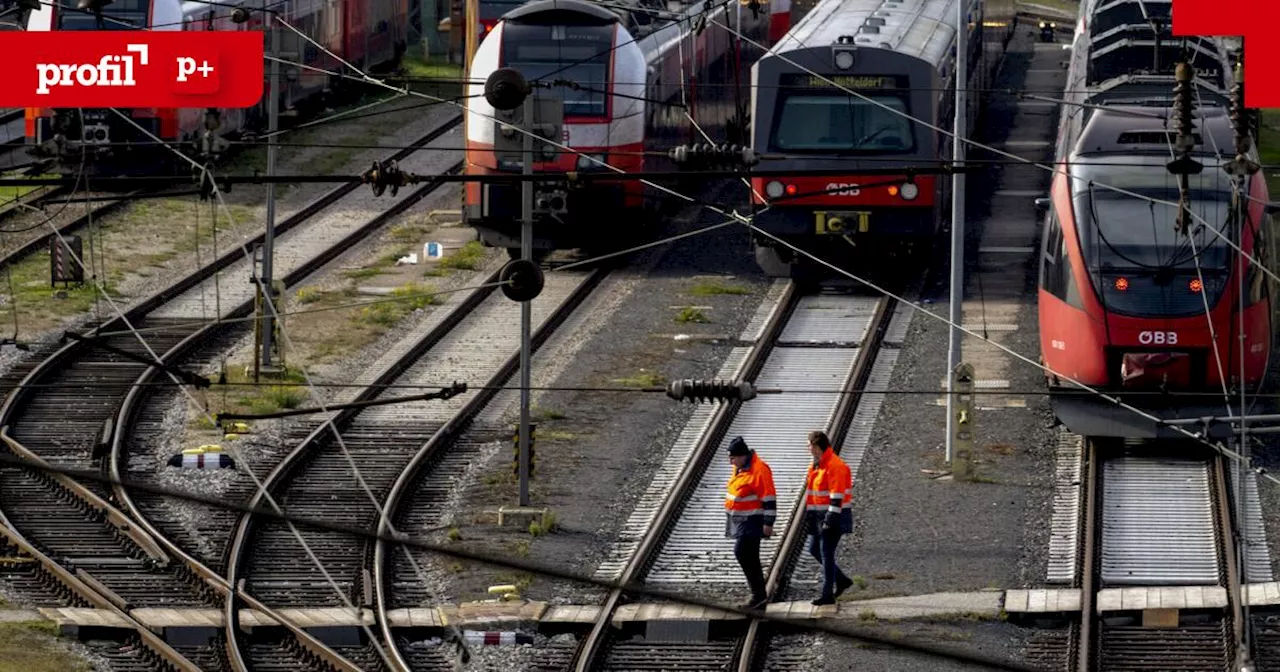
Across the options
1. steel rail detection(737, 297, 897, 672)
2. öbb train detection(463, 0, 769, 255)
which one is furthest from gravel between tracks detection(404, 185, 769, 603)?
steel rail detection(737, 297, 897, 672)

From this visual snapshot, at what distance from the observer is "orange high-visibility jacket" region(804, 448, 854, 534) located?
1672 centimetres

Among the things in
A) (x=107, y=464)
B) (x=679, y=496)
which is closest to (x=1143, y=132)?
(x=679, y=496)

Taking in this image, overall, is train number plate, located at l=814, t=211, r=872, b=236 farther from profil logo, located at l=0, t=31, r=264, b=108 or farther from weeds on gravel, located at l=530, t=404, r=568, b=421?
profil logo, located at l=0, t=31, r=264, b=108

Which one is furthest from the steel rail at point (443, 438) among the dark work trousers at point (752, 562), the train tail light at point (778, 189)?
the train tail light at point (778, 189)

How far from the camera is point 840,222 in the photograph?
2700cm

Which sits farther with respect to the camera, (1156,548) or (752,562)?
(1156,548)

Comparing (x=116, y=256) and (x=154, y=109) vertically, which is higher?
(x=154, y=109)

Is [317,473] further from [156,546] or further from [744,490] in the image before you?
[744,490]

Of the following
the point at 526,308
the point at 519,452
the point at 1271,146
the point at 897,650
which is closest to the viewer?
the point at 897,650

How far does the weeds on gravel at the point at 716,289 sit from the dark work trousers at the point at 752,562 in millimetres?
11935

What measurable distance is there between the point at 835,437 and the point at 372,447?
4205 millimetres

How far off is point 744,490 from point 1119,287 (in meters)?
5.34

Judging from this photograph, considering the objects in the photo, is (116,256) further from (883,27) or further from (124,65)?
(883,27)

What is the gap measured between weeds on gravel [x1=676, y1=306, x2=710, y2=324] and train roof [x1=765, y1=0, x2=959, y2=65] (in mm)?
3063
